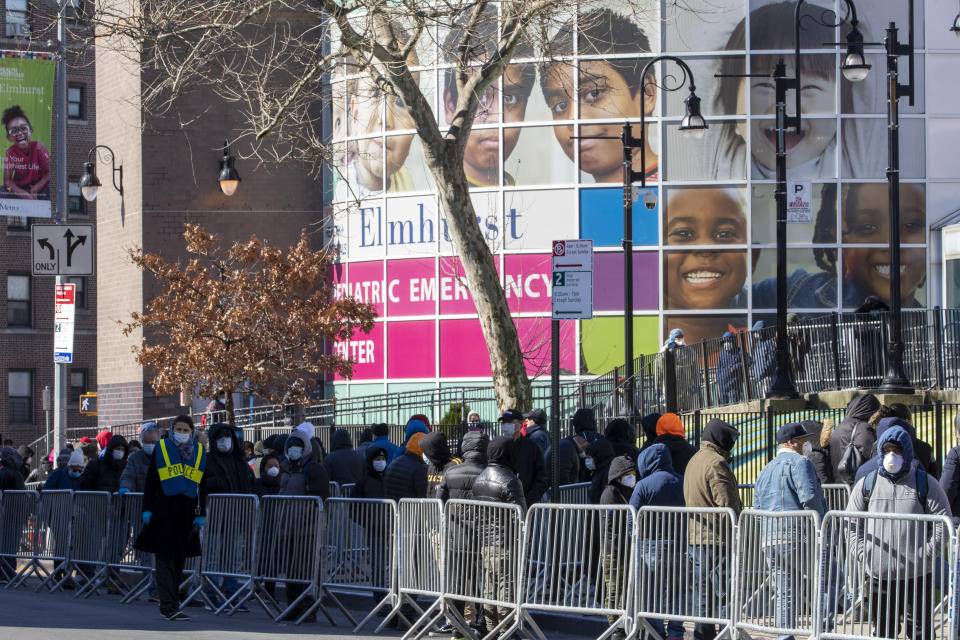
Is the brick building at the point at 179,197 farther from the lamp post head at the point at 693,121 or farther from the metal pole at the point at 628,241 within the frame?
the lamp post head at the point at 693,121

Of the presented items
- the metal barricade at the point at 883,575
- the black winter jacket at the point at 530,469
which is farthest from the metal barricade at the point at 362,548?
the metal barricade at the point at 883,575

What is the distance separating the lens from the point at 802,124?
3152 centimetres

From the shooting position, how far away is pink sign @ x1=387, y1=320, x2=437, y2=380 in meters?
33.4

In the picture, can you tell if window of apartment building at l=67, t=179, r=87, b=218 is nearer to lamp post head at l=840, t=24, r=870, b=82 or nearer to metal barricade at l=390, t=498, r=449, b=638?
lamp post head at l=840, t=24, r=870, b=82

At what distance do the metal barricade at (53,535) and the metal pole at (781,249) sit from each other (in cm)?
1162

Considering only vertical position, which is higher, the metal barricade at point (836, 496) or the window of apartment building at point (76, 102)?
the window of apartment building at point (76, 102)

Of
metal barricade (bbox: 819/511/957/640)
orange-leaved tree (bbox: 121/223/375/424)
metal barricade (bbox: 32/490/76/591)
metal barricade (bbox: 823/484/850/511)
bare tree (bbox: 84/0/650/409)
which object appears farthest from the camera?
orange-leaved tree (bbox: 121/223/375/424)

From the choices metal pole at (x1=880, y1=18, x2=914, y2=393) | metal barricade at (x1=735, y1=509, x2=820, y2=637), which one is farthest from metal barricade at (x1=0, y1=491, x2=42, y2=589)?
metal pole at (x1=880, y1=18, x2=914, y2=393)

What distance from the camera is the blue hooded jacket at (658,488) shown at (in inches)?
412

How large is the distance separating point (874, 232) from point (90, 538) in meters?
20.7

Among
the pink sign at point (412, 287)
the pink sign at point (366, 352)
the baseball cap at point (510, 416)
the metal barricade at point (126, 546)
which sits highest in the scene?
the pink sign at point (412, 287)

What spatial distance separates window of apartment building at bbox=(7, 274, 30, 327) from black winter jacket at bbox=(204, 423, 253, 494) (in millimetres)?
38389

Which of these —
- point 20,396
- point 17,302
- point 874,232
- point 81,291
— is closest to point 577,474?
point 874,232

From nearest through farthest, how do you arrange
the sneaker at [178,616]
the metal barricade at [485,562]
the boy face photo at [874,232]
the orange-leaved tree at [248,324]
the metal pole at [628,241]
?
the metal barricade at [485,562] → the sneaker at [178,616] → the metal pole at [628,241] → the orange-leaved tree at [248,324] → the boy face photo at [874,232]
